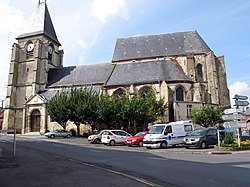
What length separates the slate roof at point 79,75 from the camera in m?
39.2

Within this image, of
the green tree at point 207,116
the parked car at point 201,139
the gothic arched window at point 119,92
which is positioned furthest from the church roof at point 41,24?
the parked car at point 201,139

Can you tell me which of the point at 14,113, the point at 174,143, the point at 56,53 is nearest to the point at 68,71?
the point at 56,53

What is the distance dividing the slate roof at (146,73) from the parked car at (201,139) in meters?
16.0

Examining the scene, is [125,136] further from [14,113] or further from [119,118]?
[14,113]

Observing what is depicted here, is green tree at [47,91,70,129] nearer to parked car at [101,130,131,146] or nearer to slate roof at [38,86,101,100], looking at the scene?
slate roof at [38,86,101,100]

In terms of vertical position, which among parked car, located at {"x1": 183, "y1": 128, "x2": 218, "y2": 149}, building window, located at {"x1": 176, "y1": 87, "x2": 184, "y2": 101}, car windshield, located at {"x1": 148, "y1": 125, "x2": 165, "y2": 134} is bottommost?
parked car, located at {"x1": 183, "y1": 128, "x2": 218, "y2": 149}

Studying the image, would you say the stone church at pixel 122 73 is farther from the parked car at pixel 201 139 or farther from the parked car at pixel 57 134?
the parked car at pixel 201 139

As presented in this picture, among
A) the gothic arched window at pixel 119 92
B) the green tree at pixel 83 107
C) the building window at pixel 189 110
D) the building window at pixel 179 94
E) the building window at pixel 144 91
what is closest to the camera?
the green tree at pixel 83 107

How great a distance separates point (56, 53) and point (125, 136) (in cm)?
3127

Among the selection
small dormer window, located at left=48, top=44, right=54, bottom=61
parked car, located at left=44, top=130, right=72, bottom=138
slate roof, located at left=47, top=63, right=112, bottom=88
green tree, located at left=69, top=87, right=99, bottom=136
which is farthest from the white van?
small dormer window, located at left=48, top=44, right=54, bottom=61

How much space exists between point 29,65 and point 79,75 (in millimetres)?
9485

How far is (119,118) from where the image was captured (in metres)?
28.8

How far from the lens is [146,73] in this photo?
34969 mm

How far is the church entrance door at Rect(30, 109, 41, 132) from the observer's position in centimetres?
3612
